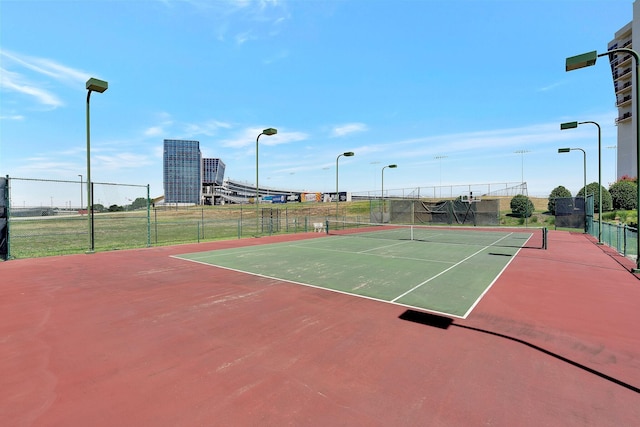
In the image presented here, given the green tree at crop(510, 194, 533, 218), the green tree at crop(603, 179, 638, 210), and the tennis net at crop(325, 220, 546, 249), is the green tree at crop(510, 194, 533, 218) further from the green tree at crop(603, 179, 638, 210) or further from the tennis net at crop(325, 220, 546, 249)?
the green tree at crop(603, 179, 638, 210)

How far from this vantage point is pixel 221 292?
762cm

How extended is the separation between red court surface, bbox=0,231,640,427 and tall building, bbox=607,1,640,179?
73.6m

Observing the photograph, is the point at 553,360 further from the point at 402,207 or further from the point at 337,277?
the point at 402,207

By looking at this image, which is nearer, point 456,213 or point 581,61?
point 581,61

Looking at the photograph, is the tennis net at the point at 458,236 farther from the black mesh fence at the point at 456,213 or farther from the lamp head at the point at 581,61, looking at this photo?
the lamp head at the point at 581,61

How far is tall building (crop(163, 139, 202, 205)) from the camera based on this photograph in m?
144

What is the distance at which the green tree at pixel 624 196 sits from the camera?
36.4 metres

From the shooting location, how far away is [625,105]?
59719mm

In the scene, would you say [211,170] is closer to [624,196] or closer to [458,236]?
[458,236]

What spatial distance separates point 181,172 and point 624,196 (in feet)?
506

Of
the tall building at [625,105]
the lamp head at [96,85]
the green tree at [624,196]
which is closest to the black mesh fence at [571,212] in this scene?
the green tree at [624,196]

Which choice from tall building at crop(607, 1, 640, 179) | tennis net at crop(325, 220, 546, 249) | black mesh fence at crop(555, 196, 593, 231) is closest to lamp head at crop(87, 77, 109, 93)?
tennis net at crop(325, 220, 546, 249)

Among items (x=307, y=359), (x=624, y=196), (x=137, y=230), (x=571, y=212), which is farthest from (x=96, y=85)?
(x=624, y=196)

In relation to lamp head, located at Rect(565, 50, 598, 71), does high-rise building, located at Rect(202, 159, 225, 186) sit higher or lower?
higher
